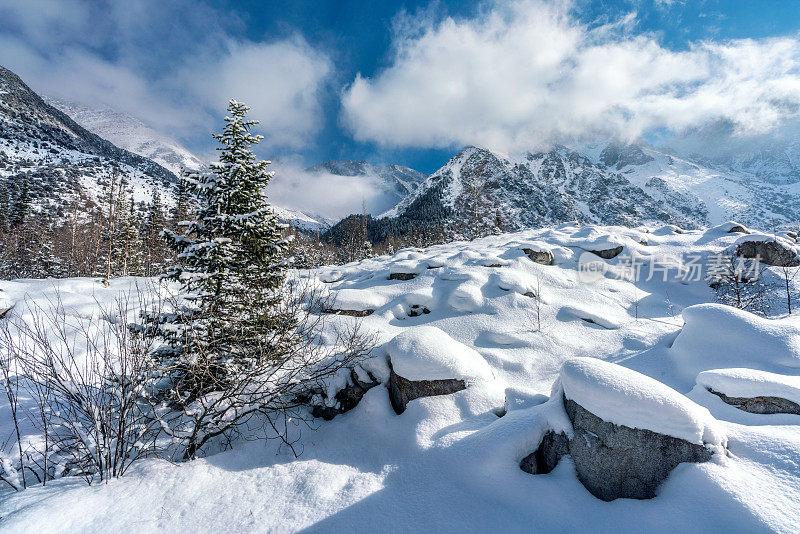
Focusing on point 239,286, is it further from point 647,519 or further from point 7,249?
point 7,249

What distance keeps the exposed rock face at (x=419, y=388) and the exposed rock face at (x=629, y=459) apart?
2.22m

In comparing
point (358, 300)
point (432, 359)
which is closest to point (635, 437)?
point (432, 359)

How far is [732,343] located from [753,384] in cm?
260

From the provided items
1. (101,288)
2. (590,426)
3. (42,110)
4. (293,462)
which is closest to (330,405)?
(293,462)

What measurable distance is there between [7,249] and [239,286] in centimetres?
4189

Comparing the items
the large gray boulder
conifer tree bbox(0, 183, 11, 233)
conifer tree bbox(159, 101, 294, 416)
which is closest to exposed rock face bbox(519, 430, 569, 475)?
the large gray boulder

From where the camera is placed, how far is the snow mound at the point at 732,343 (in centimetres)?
610

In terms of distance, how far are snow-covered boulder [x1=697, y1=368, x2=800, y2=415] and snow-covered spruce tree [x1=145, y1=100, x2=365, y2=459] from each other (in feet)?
21.6

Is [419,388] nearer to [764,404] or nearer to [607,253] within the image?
[764,404]

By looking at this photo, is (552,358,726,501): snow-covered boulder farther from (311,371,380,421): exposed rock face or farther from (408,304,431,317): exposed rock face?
(408,304,431,317): exposed rock face

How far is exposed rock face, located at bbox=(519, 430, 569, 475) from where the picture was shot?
13.2 ft

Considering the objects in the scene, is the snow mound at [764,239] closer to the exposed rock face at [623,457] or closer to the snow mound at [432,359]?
the exposed rock face at [623,457]

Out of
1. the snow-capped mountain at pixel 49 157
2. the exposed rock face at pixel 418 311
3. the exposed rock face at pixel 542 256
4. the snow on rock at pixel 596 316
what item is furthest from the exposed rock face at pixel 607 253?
the snow-capped mountain at pixel 49 157

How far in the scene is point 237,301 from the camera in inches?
264
